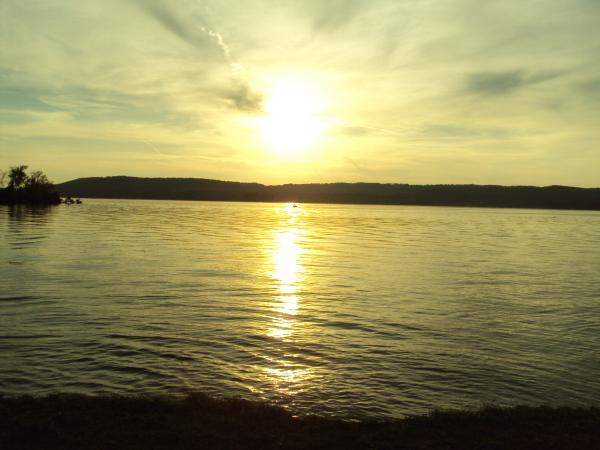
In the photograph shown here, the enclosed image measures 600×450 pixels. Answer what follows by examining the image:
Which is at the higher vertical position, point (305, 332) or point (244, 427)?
point (244, 427)

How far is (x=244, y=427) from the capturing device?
368 inches

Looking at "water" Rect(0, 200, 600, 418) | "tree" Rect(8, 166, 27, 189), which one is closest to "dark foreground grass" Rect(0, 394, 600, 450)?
"water" Rect(0, 200, 600, 418)

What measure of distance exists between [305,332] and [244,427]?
855cm

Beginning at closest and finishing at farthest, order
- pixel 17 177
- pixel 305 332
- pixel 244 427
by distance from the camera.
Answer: pixel 244 427, pixel 305 332, pixel 17 177

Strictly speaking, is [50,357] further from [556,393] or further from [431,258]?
[431,258]

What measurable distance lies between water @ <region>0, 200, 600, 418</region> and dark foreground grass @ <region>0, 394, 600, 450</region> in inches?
52.2

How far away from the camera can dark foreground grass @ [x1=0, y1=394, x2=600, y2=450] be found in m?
8.66

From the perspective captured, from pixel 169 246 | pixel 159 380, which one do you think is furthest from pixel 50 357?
pixel 169 246

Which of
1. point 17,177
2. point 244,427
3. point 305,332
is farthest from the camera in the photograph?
point 17,177

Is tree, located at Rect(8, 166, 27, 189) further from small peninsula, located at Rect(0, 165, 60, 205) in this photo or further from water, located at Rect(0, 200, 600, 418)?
water, located at Rect(0, 200, 600, 418)

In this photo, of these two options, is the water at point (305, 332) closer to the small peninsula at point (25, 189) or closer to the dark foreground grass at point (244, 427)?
the dark foreground grass at point (244, 427)

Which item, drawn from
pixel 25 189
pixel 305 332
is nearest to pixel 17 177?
pixel 25 189

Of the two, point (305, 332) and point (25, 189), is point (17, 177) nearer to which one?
point (25, 189)

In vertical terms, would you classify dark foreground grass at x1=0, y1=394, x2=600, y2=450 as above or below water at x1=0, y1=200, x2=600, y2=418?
above
